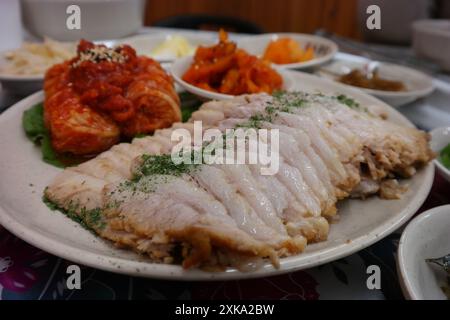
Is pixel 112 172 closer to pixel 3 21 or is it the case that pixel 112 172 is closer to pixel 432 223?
pixel 432 223

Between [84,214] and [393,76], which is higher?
[393,76]

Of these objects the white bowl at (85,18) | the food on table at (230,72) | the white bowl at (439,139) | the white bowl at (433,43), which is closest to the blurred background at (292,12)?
the white bowl at (433,43)

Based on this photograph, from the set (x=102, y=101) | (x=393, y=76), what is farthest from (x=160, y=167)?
(x=393, y=76)

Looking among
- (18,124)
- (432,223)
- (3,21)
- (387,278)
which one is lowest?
(387,278)

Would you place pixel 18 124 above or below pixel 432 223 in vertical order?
above

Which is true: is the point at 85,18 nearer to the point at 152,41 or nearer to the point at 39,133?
the point at 152,41
